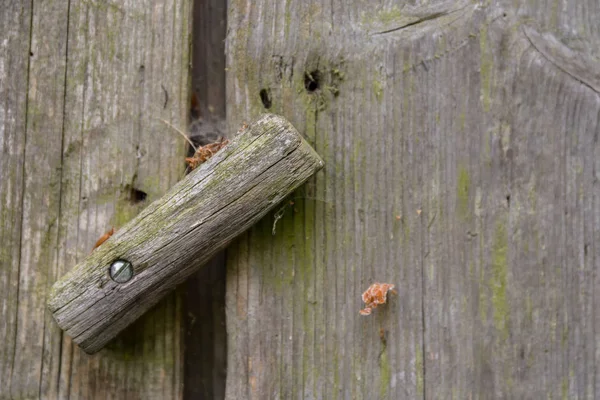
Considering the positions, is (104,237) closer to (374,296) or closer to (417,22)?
(374,296)

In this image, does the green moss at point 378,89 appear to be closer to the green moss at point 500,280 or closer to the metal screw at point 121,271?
the green moss at point 500,280

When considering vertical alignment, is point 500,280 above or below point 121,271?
below

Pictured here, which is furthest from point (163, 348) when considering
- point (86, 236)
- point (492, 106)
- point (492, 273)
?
point (492, 106)

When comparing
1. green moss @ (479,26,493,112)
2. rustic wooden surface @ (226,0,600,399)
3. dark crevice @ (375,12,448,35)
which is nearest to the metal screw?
rustic wooden surface @ (226,0,600,399)

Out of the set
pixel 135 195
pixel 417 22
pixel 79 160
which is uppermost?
pixel 417 22

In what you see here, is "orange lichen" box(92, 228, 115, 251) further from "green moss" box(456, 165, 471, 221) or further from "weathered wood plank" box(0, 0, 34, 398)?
"green moss" box(456, 165, 471, 221)

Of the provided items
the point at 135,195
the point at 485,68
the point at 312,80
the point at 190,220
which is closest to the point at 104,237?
the point at 135,195
